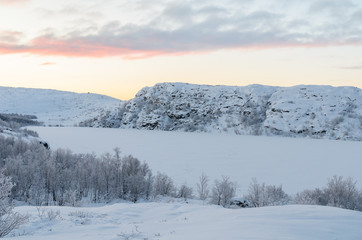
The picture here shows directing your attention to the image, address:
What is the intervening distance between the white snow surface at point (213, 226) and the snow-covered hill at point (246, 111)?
212ft

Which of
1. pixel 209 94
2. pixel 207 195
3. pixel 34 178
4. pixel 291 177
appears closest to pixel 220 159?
pixel 291 177

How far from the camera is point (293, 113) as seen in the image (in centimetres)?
8338

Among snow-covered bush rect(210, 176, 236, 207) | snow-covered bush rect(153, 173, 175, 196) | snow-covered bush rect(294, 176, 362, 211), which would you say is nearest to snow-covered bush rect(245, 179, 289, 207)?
snow-covered bush rect(210, 176, 236, 207)

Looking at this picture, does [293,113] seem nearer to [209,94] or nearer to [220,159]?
[209,94]

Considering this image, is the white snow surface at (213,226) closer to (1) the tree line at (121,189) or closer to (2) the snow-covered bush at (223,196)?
(2) the snow-covered bush at (223,196)

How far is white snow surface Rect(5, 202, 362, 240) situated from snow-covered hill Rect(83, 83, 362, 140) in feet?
212

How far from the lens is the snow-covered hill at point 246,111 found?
75875 millimetres

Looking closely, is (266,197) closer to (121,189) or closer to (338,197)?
(338,197)

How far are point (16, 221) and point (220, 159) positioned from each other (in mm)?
31927

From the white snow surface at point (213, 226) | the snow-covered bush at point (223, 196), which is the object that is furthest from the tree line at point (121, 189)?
the white snow surface at point (213, 226)

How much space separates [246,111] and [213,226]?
3328 inches

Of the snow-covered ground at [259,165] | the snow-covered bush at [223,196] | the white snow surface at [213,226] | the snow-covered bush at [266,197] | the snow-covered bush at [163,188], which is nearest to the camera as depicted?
the white snow surface at [213,226]

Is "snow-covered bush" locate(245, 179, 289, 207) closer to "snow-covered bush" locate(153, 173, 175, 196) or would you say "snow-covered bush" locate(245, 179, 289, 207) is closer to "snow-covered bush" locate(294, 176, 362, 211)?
"snow-covered bush" locate(294, 176, 362, 211)

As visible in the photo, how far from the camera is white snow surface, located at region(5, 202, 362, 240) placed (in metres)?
6.79
